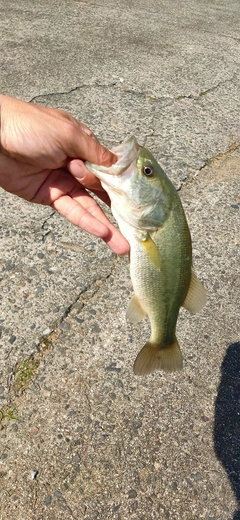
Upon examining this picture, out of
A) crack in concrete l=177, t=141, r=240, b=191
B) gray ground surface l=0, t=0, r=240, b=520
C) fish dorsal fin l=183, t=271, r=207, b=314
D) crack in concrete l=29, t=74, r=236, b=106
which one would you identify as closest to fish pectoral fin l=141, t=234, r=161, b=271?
fish dorsal fin l=183, t=271, r=207, b=314

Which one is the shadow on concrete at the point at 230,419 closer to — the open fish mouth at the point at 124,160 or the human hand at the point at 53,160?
the human hand at the point at 53,160

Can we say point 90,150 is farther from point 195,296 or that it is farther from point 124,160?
point 195,296

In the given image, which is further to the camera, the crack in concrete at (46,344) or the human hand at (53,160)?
the crack in concrete at (46,344)

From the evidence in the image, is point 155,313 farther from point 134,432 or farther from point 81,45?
point 81,45

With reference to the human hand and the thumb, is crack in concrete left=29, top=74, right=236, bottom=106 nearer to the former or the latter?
the human hand

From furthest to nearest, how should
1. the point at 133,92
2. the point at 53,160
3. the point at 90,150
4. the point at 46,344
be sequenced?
the point at 133,92
the point at 46,344
the point at 53,160
the point at 90,150

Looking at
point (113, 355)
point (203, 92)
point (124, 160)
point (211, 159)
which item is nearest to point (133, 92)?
point (203, 92)

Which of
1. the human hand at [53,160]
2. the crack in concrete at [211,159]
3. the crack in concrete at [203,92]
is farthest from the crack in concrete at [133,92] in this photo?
the human hand at [53,160]

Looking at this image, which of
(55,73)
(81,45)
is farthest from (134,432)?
(81,45)

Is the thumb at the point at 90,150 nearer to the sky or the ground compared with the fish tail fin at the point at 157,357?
nearer to the sky
